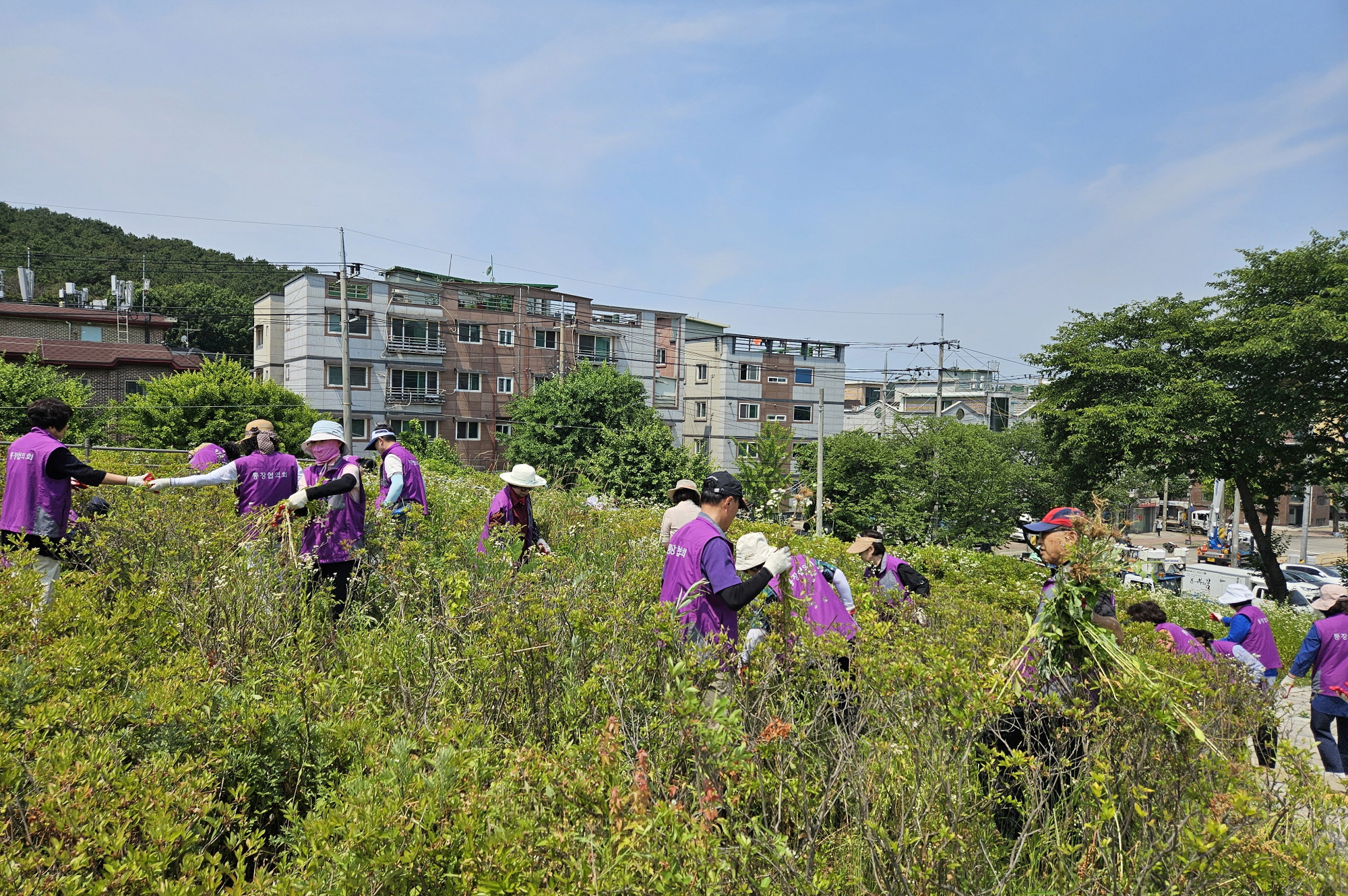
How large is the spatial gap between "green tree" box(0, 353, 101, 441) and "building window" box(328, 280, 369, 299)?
1257 cm

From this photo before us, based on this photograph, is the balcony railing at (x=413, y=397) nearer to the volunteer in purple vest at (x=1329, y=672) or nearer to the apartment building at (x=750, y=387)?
the apartment building at (x=750, y=387)

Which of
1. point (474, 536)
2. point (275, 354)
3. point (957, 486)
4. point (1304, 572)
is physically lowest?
point (1304, 572)

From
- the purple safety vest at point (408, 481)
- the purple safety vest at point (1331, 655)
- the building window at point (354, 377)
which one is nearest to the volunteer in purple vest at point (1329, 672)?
the purple safety vest at point (1331, 655)

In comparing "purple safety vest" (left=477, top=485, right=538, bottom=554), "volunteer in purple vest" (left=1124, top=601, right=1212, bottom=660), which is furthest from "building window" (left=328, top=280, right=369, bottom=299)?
"volunteer in purple vest" (left=1124, top=601, right=1212, bottom=660)

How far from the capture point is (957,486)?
38.3 meters

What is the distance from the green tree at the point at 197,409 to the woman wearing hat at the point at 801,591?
30.9 metres

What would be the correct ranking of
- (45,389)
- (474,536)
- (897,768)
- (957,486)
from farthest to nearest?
(957,486) < (45,389) < (474,536) < (897,768)

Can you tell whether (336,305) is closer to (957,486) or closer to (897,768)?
(957,486)

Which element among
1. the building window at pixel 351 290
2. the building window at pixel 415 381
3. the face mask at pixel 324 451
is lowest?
the face mask at pixel 324 451

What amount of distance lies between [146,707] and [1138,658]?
3.48 metres

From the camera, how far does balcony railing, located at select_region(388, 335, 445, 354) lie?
43.7m

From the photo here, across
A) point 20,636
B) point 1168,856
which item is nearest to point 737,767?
point 1168,856

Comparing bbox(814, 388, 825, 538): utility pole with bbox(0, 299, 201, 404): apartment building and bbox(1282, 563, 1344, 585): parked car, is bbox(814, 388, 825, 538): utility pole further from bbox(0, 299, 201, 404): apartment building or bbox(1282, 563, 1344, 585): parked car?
bbox(0, 299, 201, 404): apartment building

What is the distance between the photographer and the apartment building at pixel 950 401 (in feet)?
207
